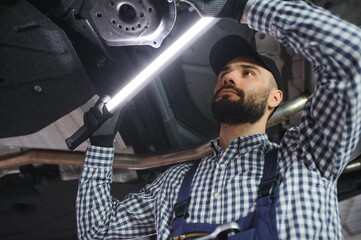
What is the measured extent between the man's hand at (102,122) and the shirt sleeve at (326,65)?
31.7 inches

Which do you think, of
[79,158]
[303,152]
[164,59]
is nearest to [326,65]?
[303,152]

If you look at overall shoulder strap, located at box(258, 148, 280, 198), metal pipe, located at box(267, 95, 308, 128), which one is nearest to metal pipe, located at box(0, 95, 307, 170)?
metal pipe, located at box(267, 95, 308, 128)

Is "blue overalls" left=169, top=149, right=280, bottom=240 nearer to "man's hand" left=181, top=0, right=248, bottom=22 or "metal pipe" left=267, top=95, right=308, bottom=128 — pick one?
"man's hand" left=181, top=0, right=248, bottom=22

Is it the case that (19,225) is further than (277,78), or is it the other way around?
(19,225)

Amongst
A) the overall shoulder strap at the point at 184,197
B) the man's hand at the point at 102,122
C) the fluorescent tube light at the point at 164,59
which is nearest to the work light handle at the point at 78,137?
the man's hand at the point at 102,122

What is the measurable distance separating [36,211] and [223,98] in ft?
7.41

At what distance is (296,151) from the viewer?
52.6 inches

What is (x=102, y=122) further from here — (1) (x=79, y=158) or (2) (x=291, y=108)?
(2) (x=291, y=108)

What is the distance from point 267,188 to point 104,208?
2.69 feet

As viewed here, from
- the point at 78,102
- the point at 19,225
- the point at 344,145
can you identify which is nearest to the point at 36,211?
the point at 19,225

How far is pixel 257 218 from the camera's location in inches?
48.9

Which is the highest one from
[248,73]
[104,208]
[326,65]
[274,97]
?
[326,65]

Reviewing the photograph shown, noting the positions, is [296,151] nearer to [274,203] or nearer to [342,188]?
[274,203]

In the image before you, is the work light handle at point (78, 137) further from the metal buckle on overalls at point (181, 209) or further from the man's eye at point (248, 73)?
the man's eye at point (248, 73)
